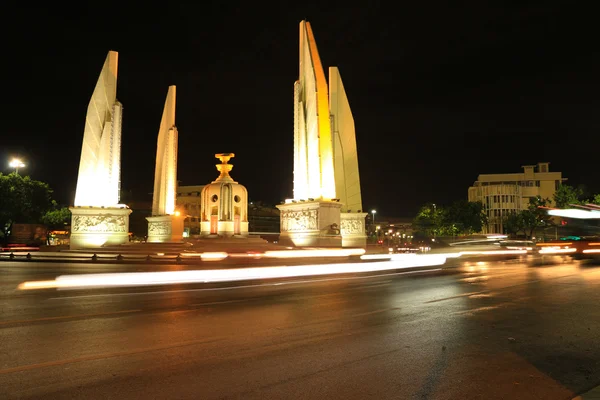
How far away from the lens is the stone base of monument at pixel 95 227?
101ft

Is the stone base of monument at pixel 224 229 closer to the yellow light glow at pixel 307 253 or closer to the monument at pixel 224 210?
the monument at pixel 224 210

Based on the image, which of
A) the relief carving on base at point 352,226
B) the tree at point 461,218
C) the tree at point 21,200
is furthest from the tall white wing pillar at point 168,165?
the tree at point 461,218

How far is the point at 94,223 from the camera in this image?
102 feet

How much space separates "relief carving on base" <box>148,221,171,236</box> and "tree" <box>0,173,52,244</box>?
1424 cm

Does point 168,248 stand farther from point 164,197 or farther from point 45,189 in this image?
point 45,189

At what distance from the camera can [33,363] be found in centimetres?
510

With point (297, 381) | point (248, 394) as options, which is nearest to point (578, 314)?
point (297, 381)

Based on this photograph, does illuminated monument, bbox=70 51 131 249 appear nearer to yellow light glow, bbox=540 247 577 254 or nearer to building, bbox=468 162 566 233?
yellow light glow, bbox=540 247 577 254

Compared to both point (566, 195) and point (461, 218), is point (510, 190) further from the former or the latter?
point (566, 195)

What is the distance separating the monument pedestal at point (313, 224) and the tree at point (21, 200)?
27878 millimetres

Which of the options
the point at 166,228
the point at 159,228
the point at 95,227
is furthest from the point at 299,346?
the point at 159,228

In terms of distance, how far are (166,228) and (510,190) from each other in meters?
67.2

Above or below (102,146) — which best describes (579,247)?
below

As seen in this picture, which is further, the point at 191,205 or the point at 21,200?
the point at 191,205
